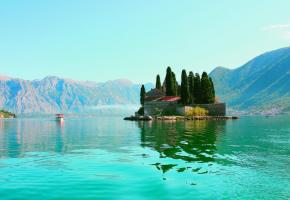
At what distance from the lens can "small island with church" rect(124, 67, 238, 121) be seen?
120938 mm

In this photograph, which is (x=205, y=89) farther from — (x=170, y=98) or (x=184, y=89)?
(x=170, y=98)

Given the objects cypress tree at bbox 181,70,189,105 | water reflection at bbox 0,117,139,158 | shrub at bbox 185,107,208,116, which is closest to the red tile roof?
cypress tree at bbox 181,70,189,105

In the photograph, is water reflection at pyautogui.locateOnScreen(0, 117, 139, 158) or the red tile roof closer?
water reflection at pyautogui.locateOnScreen(0, 117, 139, 158)

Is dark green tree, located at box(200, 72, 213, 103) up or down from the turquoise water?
up

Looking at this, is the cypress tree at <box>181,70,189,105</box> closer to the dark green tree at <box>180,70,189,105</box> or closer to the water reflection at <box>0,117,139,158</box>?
the dark green tree at <box>180,70,189,105</box>

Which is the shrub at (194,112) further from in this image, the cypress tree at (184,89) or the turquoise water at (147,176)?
the turquoise water at (147,176)

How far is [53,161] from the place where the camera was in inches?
1096

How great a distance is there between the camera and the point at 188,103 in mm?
122875

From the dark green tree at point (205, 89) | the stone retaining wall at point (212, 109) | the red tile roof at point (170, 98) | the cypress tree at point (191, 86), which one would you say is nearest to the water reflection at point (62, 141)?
the stone retaining wall at point (212, 109)

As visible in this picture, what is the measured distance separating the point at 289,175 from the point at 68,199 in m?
12.5

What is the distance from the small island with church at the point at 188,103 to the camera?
120938mm

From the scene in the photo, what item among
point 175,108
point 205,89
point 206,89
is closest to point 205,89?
point 205,89

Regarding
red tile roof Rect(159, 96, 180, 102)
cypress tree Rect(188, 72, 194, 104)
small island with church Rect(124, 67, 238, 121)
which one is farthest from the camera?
red tile roof Rect(159, 96, 180, 102)

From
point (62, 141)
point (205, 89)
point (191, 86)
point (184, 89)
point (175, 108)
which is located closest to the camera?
point (62, 141)
